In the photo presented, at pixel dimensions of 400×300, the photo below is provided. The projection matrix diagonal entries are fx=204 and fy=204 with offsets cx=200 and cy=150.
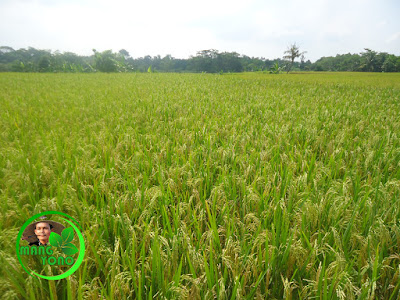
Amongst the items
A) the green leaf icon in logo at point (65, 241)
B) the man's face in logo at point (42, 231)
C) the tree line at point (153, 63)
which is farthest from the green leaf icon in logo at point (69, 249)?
the tree line at point (153, 63)

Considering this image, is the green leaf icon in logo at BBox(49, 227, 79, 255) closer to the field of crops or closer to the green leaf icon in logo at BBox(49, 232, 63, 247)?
the green leaf icon in logo at BBox(49, 232, 63, 247)

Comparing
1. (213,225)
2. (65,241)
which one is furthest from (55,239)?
(213,225)

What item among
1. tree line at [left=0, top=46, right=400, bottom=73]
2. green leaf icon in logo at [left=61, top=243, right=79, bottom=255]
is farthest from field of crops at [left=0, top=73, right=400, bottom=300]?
tree line at [left=0, top=46, right=400, bottom=73]

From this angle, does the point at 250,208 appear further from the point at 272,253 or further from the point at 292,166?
the point at 292,166

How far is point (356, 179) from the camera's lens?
219cm

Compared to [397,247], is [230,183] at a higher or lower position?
higher

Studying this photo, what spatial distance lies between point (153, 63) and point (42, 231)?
121 meters

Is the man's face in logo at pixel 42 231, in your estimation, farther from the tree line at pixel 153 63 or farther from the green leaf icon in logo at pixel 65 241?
the tree line at pixel 153 63

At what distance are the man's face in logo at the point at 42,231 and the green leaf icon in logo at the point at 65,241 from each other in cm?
→ 2

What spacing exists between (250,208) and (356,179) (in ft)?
4.24

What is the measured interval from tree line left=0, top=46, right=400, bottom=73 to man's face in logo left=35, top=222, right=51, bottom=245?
160ft

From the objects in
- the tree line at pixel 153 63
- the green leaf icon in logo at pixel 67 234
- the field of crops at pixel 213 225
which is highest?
the tree line at pixel 153 63

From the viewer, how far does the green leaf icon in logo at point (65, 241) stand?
115 centimetres

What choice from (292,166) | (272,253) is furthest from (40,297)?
(292,166)
